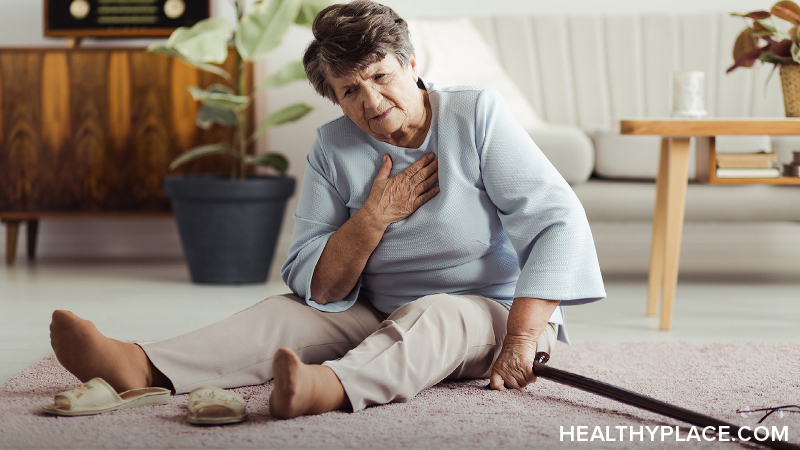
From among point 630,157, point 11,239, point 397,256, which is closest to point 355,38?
point 397,256

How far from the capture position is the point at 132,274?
2.85m

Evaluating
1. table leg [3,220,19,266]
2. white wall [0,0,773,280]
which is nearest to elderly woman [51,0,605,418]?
white wall [0,0,773,280]

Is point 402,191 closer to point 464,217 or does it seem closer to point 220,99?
point 464,217

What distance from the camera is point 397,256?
138cm

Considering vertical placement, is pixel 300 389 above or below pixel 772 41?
below

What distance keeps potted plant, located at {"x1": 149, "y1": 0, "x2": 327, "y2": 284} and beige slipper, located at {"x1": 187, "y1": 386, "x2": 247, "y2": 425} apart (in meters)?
1.43

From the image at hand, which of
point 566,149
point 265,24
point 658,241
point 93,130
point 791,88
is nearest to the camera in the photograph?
point 791,88

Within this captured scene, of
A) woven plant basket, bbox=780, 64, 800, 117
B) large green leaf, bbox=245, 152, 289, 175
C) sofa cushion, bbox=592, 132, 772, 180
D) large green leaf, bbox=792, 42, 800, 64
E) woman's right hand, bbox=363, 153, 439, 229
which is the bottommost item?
large green leaf, bbox=245, 152, 289, 175

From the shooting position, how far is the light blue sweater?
4.24 feet

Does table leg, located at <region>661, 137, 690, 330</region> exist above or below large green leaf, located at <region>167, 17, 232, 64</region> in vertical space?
below

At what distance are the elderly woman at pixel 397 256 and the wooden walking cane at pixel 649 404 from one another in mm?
54

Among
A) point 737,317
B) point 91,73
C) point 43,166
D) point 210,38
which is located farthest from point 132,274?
point 737,317

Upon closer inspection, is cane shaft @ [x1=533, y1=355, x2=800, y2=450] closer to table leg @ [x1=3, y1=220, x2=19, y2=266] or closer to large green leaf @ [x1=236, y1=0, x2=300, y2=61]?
large green leaf @ [x1=236, y1=0, x2=300, y2=61]

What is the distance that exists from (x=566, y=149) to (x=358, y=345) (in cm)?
132
